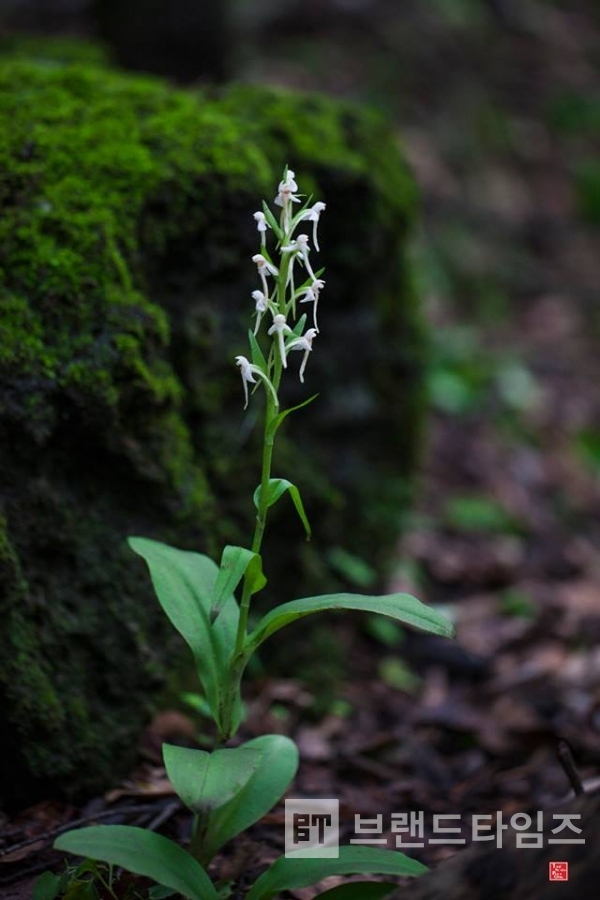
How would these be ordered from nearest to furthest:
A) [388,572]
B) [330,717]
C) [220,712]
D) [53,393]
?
[220,712] < [53,393] < [330,717] < [388,572]

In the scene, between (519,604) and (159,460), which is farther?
(519,604)

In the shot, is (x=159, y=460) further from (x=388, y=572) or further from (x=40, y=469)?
(x=388, y=572)

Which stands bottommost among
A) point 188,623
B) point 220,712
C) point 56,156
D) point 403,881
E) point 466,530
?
point 466,530

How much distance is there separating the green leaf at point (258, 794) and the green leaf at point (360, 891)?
0.26 meters

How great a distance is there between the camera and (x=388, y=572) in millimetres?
4258

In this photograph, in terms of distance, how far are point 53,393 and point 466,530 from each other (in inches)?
131

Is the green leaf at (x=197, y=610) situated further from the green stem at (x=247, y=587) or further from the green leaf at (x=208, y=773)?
the green leaf at (x=208, y=773)

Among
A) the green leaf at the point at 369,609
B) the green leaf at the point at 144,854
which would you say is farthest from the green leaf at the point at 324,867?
the green leaf at the point at 369,609

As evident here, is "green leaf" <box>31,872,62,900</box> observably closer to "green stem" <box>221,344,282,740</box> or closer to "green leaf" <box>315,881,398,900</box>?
"green stem" <box>221,344,282,740</box>

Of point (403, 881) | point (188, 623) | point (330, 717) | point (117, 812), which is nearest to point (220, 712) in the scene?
point (188, 623)

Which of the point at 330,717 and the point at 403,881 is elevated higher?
the point at 403,881

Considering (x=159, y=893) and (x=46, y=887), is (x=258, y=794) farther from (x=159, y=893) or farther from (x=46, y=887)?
(x=46, y=887)

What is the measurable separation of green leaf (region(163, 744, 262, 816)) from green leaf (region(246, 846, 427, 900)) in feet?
0.83

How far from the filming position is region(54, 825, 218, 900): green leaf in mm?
1840
